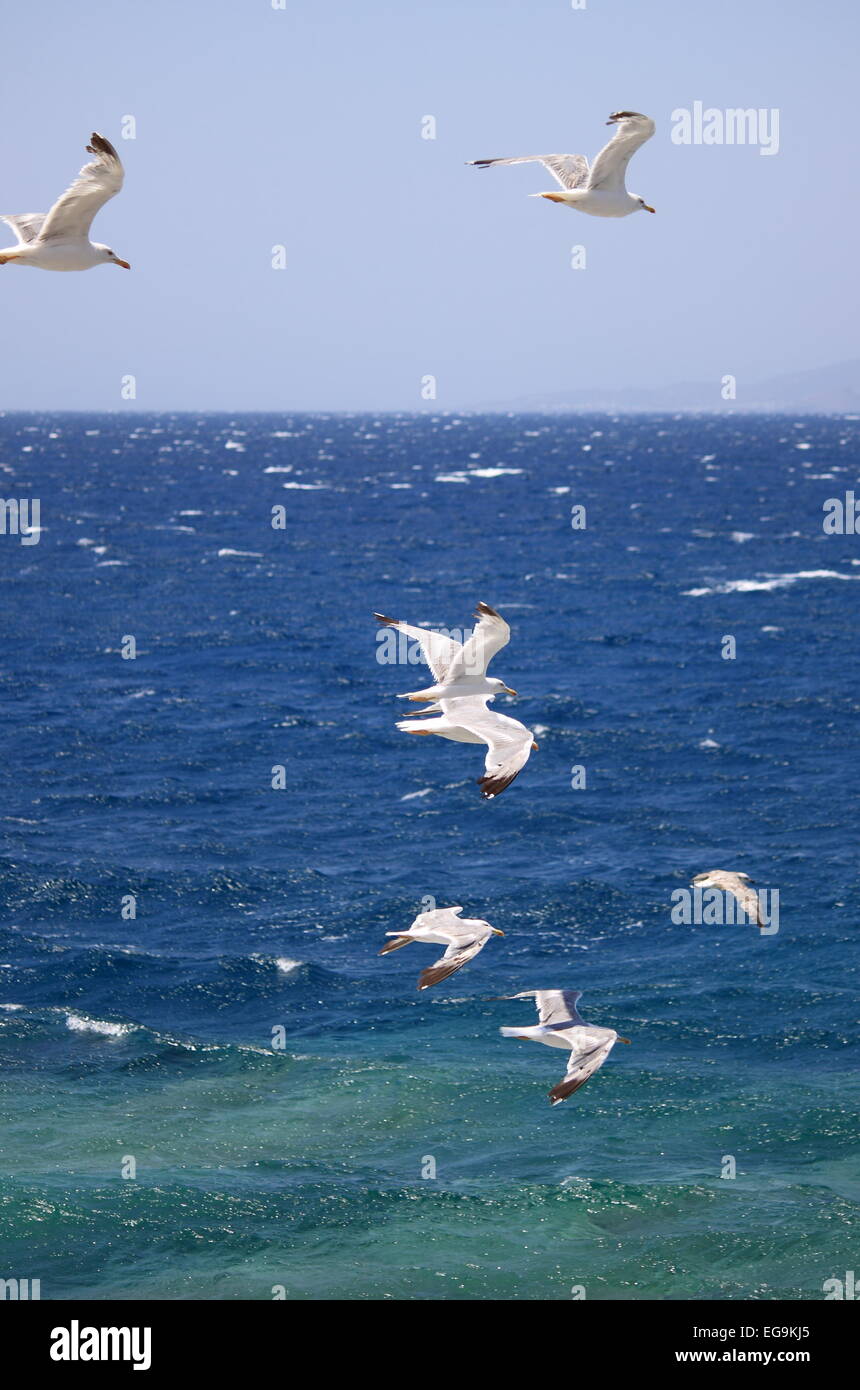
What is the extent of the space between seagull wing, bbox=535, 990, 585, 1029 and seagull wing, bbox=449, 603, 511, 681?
9.05 m

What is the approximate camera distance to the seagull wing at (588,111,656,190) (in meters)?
25.9

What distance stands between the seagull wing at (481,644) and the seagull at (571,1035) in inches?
260

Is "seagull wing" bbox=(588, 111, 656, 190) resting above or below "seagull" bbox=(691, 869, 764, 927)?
above

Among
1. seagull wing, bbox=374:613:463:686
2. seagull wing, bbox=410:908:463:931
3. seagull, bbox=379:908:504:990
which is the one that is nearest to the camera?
seagull, bbox=379:908:504:990

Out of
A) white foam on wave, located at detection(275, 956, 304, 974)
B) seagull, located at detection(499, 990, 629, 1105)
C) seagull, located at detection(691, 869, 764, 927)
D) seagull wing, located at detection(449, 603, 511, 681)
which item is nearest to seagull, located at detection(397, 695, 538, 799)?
seagull wing, located at detection(449, 603, 511, 681)

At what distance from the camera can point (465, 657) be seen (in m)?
27.3

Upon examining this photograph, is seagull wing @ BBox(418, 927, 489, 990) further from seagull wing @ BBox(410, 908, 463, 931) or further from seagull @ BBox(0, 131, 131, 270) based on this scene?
seagull @ BBox(0, 131, 131, 270)

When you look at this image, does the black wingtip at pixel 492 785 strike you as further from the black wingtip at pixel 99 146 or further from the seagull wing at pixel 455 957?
the black wingtip at pixel 99 146

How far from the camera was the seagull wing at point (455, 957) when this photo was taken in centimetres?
2388

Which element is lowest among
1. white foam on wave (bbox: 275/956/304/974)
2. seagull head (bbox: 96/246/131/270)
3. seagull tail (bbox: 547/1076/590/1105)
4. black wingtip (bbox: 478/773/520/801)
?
white foam on wave (bbox: 275/956/304/974)

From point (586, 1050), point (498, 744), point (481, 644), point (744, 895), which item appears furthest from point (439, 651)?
point (744, 895)

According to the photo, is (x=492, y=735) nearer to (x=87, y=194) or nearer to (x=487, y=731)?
(x=487, y=731)
